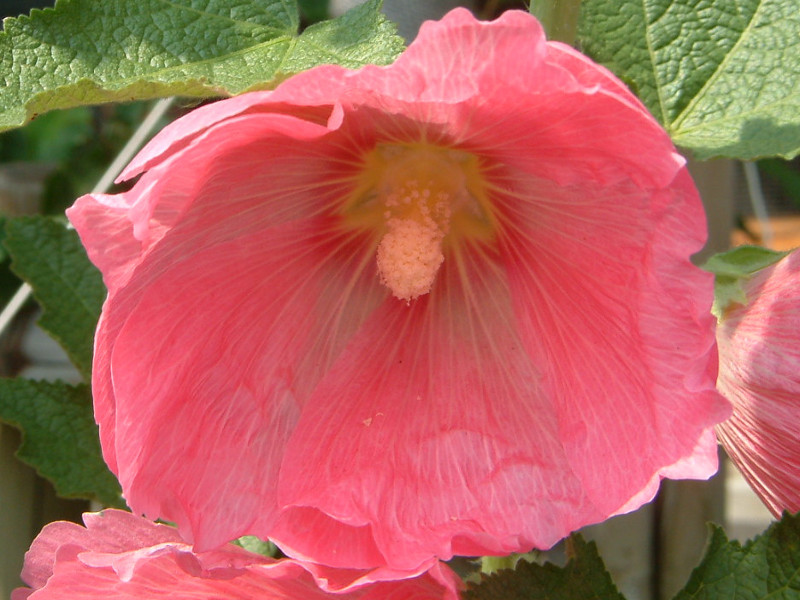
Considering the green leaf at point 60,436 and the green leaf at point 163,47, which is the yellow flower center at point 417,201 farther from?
the green leaf at point 60,436

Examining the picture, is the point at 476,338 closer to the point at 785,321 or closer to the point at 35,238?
the point at 785,321

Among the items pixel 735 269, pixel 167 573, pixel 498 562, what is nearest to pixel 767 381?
pixel 735 269

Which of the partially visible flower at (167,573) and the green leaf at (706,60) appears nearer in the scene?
the partially visible flower at (167,573)

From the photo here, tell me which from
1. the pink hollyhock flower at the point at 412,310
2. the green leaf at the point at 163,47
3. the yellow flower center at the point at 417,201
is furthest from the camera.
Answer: the yellow flower center at the point at 417,201

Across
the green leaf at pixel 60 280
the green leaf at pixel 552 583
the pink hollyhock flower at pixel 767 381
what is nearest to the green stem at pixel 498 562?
the green leaf at pixel 552 583

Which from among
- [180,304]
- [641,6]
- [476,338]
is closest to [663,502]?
[476,338]

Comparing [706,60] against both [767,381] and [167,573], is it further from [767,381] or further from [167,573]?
[167,573]
